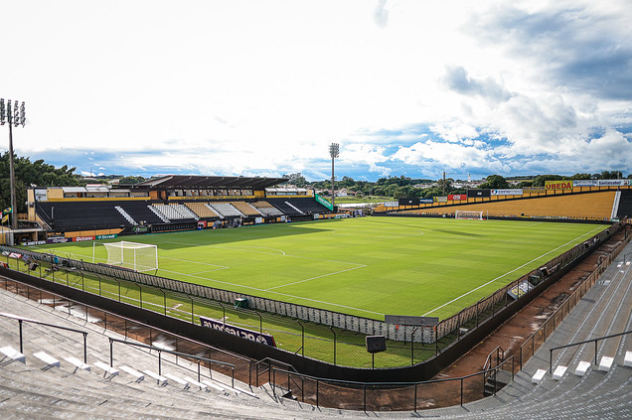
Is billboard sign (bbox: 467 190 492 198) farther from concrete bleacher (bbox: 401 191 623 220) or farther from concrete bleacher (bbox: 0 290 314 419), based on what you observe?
concrete bleacher (bbox: 0 290 314 419)

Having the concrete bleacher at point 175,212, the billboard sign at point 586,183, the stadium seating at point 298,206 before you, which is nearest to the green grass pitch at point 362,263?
the concrete bleacher at point 175,212

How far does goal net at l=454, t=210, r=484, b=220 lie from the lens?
290 ft

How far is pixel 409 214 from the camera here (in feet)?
307

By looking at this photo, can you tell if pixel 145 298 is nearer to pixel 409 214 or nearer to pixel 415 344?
pixel 415 344

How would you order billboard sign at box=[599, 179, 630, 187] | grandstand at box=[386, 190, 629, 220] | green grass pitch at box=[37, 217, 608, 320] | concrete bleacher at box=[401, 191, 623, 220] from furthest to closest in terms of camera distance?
billboard sign at box=[599, 179, 630, 187] < concrete bleacher at box=[401, 191, 623, 220] < grandstand at box=[386, 190, 629, 220] < green grass pitch at box=[37, 217, 608, 320]

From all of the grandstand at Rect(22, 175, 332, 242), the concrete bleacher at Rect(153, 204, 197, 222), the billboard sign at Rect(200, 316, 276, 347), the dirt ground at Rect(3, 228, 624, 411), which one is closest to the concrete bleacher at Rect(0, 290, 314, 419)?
the dirt ground at Rect(3, 228, 624, 411)

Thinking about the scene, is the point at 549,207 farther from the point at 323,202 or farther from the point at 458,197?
the point at 323,202

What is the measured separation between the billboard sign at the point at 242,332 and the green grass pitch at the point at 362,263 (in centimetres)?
650

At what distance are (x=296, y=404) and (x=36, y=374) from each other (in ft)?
22.2

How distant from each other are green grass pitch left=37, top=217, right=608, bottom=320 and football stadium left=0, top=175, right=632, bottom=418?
0.22 metres

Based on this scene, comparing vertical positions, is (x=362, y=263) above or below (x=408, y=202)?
below

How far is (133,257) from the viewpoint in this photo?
36094 millimetres

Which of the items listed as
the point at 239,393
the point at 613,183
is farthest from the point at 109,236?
the point at 613,183

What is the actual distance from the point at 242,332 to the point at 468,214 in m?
81.8
